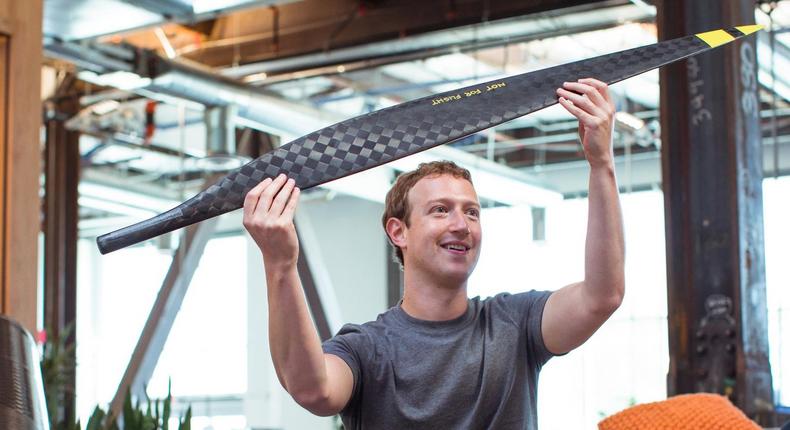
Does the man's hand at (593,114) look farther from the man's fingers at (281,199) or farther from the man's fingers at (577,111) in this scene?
the man's fingers at (281,199)

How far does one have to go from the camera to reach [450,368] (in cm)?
207

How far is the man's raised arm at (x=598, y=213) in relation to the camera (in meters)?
1.98

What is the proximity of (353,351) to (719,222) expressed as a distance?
2.44 m

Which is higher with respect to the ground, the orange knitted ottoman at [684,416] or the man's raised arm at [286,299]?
the man's raised arm at [286,299]

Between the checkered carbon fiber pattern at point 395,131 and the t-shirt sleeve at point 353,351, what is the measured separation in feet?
1.01

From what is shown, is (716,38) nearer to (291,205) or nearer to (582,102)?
(582,102)

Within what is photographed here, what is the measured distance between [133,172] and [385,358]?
30.5 ft

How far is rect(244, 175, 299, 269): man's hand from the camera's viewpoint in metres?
1.84

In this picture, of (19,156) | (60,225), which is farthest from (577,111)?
(60,225)

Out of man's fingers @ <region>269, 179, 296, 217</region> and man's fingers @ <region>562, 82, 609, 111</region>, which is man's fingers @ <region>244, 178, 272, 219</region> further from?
man's fingers @ <region>562, 82, 609, 111</region>

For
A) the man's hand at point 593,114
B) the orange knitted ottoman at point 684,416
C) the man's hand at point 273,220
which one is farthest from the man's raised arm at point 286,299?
the orange knitted ottoman at point 684,416

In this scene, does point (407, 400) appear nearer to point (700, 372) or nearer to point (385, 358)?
point (385, 358)

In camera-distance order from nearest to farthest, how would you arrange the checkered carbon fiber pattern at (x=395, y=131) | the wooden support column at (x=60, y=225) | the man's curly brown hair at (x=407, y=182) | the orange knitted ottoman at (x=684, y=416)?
the orange knitted ottoman at (x=684, y=416), the checkered carbon fiber pattern at (x=395, y=131), the man's curly brown hair at (x=407, y=182), the wooden support column at (x=60, y=225)

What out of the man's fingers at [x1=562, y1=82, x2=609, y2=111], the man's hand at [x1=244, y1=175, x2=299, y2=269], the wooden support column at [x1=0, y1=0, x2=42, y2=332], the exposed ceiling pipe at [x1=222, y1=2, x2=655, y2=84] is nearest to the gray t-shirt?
the man's hand at [x1=244, y1=175, x2=299, y2=269]
